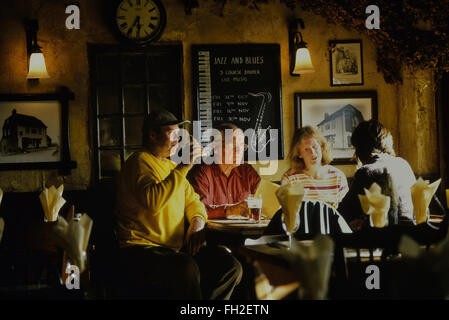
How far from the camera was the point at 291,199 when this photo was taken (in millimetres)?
2174

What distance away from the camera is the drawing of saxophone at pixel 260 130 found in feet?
15.6

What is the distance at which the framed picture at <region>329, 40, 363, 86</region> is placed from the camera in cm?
483

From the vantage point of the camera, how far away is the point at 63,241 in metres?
1.36

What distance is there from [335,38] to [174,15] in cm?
163

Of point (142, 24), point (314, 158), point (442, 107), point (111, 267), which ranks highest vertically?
point (142, 24)

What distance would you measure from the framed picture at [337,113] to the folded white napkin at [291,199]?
8.71ft

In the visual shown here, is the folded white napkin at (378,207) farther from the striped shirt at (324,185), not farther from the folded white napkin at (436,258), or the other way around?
the striped shirt at (324,185)

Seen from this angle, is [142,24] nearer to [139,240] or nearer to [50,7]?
[50,7]

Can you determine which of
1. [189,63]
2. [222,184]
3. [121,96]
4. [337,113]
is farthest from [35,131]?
[337,113]

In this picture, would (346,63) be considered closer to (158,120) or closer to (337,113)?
(337,113)

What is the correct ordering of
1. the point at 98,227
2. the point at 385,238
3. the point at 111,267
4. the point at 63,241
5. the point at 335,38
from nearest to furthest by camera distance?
the point at 63,241 < the point at 385,238 < the point at 111,267 < the point at 98,227 < the point at 335,38

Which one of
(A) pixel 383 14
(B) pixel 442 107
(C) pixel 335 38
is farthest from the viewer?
(C) pixel 335 38

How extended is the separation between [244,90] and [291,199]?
2.72 m

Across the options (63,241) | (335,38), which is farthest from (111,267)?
(335,38)
